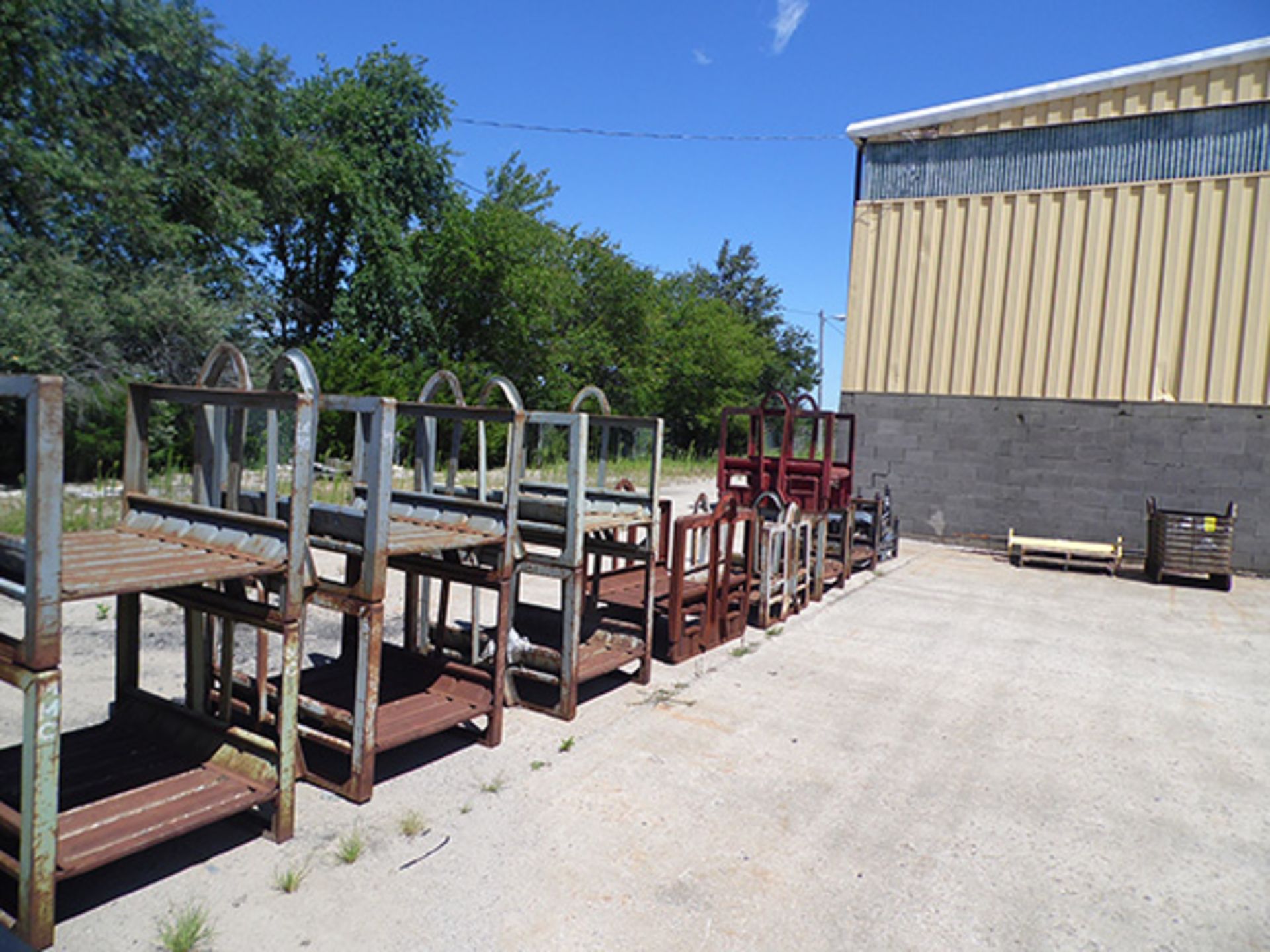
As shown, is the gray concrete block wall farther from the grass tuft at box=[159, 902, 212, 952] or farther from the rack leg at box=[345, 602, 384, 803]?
the grass tuft at box=[159, 902, 212, 952]

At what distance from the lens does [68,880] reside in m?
3.25

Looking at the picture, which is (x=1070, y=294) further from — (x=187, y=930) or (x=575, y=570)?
(x=187, y=930)

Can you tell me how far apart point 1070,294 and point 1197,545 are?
169 inches

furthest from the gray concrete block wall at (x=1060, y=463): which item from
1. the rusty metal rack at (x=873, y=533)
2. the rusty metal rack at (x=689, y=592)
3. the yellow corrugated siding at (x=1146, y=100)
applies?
the rusty metal rack at (x=689, y=592)

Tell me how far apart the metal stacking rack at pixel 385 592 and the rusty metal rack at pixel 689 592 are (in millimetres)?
1529

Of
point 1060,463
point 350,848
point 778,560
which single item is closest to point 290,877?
point 350,848

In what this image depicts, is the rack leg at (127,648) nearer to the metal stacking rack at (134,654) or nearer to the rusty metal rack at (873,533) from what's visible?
the metal stacking rack at (134,654)

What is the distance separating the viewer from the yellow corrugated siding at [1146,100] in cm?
1250

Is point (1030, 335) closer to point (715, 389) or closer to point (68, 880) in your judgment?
point (68, 880)

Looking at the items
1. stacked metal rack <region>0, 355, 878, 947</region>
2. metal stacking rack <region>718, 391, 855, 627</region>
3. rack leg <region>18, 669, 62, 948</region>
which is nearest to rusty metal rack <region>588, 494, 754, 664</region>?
stacked metal rack <region>0, 355, 878, 947</region>

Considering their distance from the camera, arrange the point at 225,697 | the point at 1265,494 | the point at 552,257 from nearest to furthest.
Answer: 1. the point at 225,697
2. the point at 1265,494
3. the point at 552,257

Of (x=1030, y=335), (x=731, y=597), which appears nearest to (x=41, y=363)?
(x=731, y=597)

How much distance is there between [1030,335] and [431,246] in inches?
728

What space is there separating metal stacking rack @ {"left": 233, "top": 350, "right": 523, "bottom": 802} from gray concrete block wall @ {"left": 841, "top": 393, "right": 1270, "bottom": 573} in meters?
10.8
